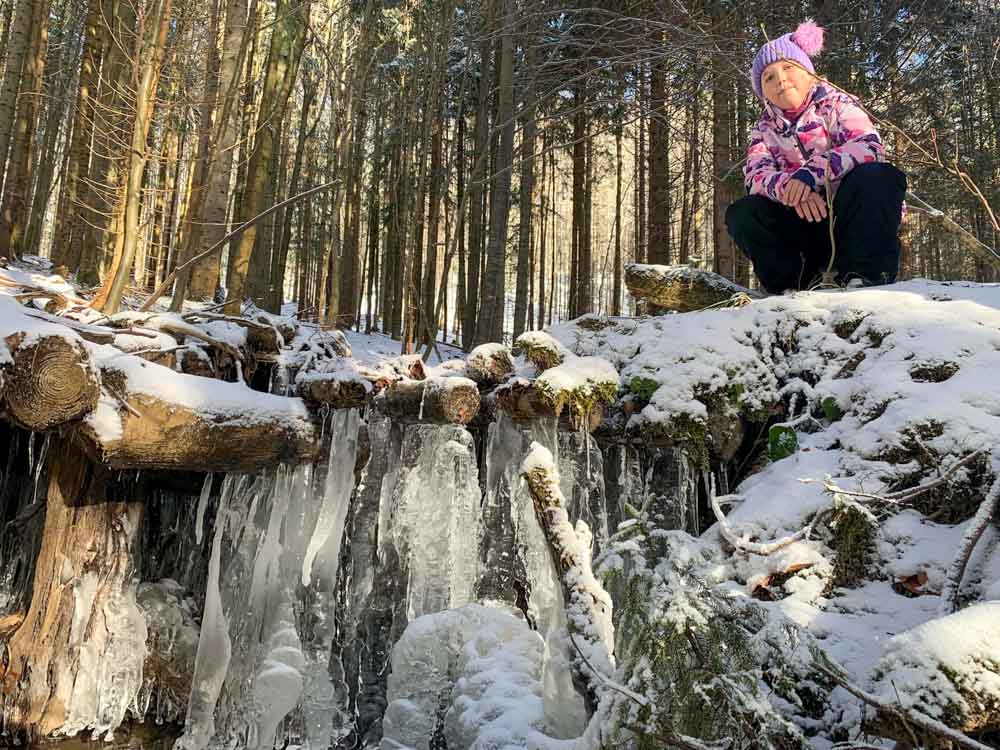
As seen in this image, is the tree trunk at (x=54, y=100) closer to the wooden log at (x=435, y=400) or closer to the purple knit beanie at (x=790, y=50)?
the wooden log at (x=435, y=400)

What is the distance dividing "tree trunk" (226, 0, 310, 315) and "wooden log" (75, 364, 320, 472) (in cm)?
564

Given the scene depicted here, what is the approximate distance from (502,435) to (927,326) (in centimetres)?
212

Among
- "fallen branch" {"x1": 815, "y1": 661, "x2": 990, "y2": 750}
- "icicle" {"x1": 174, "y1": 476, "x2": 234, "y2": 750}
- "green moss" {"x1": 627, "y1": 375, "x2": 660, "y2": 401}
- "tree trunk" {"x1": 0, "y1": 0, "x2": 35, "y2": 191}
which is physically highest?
"tree trunk" {"x1": 0, "y1": 0, "x2": 35, "y2": 191}

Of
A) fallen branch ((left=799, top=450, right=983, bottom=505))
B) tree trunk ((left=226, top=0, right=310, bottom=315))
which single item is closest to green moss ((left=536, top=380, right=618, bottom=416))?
fallen branch ((left=799, top=450, right=983, bottom=505))

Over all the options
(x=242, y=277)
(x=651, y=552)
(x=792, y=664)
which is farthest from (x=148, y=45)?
(x=792, y=664)

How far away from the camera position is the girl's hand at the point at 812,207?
13.0ft

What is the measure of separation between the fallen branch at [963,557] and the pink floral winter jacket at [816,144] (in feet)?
8.01

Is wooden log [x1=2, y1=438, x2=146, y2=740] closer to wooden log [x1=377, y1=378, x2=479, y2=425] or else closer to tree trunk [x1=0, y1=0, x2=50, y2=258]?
wooden log [x1=377, y1=378, x2=479, y2=425]

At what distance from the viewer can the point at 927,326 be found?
311cm

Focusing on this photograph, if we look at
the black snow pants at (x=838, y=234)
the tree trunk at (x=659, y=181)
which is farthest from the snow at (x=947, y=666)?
the tree trunk at (x=659, y=181)

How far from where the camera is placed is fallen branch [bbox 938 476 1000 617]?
76.6 inches

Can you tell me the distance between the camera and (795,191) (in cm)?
394

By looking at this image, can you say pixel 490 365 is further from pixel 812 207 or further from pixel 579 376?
pixel 812 207

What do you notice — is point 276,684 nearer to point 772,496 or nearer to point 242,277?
point 772,496
